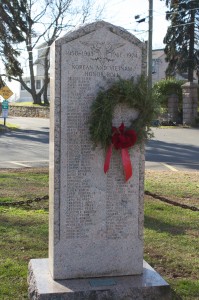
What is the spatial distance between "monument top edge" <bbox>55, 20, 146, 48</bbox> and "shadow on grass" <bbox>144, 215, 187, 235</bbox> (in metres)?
2.90

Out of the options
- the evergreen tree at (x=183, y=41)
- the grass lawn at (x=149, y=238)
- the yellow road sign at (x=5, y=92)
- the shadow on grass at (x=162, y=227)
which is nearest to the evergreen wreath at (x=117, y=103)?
the grass lawn at (x=149, y=238)

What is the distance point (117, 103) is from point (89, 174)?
671 mm

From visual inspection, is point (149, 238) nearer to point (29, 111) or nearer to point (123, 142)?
point (123, 142)

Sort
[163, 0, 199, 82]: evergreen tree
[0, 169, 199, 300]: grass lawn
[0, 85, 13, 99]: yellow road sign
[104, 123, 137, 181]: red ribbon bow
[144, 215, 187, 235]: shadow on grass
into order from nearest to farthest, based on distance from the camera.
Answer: [104, 123, 137, 181]: red ribbon bow < [0, 169, 199, 300]: grass lawn < [144, 215, 187, 235]: shadow on grass < [0, 85, 13, 99]: yellow road sign < [163, 0, 199, 82]: evergreen tree

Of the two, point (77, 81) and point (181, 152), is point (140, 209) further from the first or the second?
point (181, 152)

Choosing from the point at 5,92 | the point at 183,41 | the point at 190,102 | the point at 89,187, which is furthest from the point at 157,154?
the point at 183,41

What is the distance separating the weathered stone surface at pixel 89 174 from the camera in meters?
4.22

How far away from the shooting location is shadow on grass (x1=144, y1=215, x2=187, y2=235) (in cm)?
645

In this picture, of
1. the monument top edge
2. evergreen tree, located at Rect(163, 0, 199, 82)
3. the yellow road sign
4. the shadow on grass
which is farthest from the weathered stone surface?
evergreen tree, located at Rect(163, 0, 199, 82)

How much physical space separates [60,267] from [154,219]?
298 cm

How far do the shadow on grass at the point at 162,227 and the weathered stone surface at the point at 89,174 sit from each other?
2.01 m

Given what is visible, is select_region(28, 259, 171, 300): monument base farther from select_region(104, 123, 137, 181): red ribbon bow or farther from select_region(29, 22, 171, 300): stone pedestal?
select_region(104, 123, 137, 181): red ribbon bow

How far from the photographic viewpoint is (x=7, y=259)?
5215mm

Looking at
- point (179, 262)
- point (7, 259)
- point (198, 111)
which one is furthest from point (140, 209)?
point (198, 111)
